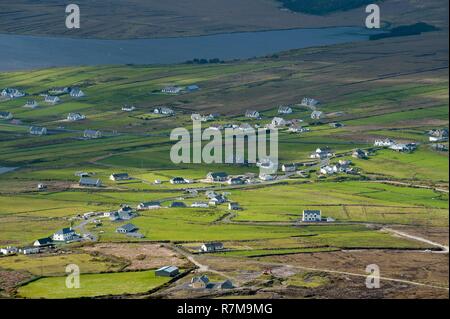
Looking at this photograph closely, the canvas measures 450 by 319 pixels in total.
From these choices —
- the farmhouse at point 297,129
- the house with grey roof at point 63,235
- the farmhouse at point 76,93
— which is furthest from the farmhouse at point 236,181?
the farmhouse at point 76,93

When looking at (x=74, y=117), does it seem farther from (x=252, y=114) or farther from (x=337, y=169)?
(x=337, y=169)

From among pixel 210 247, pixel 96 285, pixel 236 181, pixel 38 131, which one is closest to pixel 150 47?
pixel 38 131

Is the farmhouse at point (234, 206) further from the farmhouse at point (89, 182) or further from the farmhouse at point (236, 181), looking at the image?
the farmhouse at point (89, 182)

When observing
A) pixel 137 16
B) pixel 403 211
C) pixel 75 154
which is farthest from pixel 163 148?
pixel 137 16
